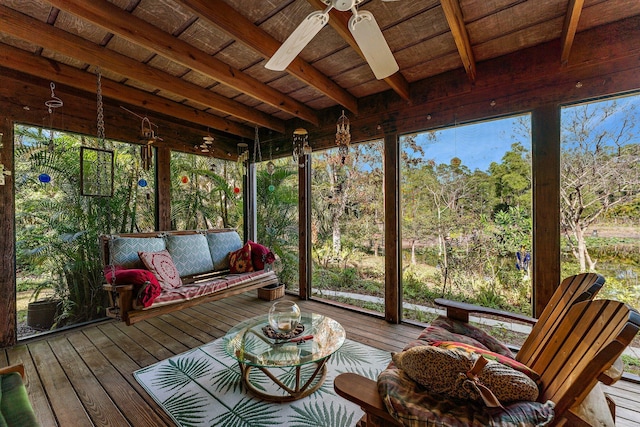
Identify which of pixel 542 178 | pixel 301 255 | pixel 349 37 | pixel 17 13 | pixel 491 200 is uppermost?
pixel 17 13

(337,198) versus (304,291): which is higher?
(337,198)

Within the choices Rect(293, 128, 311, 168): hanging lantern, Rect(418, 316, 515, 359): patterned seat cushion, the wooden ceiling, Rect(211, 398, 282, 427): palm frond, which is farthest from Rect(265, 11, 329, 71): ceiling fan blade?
Rect(211, 398, 282, 427): palm frond

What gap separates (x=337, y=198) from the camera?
156 inches

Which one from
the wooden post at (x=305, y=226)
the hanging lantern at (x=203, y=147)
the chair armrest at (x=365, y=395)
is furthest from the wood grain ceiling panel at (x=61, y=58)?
the chair armrest at (x=365, y=395)

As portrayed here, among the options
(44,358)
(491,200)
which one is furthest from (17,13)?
(491,200)

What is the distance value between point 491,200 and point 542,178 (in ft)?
1.48

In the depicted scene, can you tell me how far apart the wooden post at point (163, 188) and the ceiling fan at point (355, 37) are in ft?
9.13

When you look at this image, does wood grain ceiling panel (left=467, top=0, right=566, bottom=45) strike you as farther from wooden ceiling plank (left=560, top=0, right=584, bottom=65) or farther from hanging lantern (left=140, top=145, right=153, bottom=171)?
hanging lantern (left=140, top=145, right=153, bottom=171)

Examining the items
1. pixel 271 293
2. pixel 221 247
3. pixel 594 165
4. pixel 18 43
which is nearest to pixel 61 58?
pixel 18 43

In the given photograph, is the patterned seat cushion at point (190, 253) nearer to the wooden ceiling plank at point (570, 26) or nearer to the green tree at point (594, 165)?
the green tree at point (594, 165)

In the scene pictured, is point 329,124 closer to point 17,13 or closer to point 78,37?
point 78,37

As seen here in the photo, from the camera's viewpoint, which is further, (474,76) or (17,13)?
(474,76)

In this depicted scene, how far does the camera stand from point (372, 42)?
58.1 inches

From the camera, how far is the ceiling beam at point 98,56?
74.0 inches
